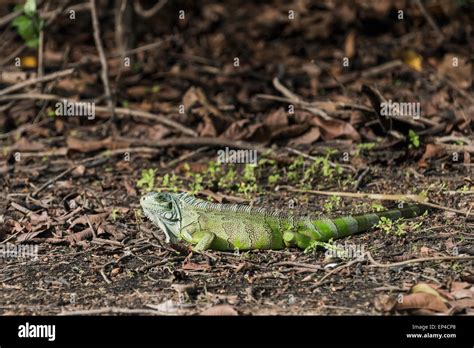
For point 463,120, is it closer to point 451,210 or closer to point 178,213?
point 451,210

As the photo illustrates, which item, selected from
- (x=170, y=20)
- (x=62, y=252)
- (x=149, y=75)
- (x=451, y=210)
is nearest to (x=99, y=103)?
(x=149, y=75)

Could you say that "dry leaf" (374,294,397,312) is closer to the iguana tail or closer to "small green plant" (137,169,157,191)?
the iguana tail

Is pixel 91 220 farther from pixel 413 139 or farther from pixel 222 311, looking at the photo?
pixel 413 139

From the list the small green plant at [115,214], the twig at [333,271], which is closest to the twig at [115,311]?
the twig at [333,271]

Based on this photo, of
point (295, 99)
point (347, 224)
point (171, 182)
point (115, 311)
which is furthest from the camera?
point (295, 99)

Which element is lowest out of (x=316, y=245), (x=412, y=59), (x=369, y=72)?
(x=316, y=245)

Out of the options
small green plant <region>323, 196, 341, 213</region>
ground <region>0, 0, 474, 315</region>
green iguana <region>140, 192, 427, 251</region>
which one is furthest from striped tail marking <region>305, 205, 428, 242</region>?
small green plant <region>323, 196, 341, 213</region>

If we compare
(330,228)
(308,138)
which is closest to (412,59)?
(308,138)
